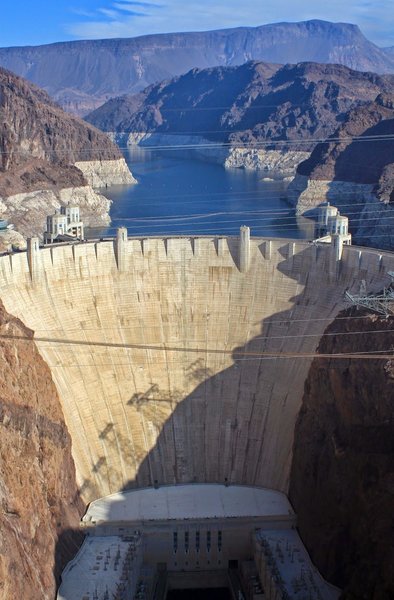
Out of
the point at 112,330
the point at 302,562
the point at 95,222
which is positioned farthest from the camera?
the point at 95,222

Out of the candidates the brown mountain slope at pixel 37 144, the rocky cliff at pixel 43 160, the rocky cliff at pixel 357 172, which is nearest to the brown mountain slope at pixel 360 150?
the rocky cliff at pixel 357 172

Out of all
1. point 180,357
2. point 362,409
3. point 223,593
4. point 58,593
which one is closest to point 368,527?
point 362,409

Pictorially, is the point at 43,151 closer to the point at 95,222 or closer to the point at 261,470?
the point at 95,222

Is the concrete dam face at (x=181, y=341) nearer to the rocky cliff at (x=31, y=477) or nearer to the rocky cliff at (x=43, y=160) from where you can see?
the rocky cliff at (x=31, y=477)

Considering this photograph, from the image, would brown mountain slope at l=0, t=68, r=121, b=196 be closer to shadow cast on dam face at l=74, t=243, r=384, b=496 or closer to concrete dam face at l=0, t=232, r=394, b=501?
concrete dam face at l=0, t=232, r=394, b=501

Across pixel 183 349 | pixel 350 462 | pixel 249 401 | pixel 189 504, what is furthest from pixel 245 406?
pixel 350 462

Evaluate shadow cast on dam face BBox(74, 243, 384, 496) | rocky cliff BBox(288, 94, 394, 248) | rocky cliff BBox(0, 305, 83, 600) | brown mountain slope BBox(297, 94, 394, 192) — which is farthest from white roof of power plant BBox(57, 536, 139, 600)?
brown mountain slope BBox(297, 94, 394, 192)

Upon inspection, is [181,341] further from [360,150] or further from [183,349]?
[360,150]

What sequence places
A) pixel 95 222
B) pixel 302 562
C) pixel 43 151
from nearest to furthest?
pixel 302 562 → pixel 95 222 → pixel 43 151
